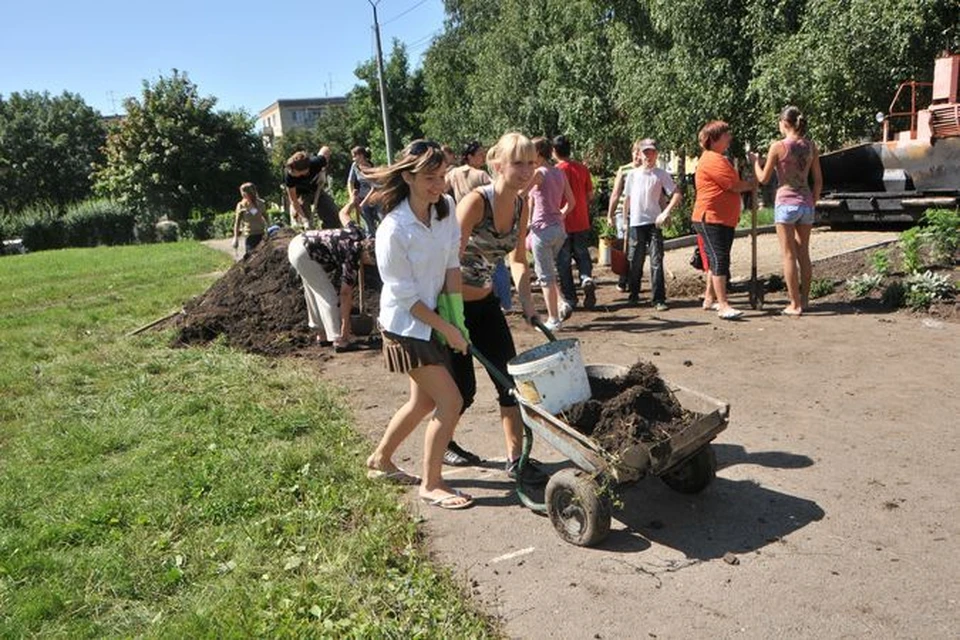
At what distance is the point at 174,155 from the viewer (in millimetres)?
47000

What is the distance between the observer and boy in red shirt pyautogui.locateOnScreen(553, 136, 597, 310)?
8.76 meters

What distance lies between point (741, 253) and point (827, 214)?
198 centimetres

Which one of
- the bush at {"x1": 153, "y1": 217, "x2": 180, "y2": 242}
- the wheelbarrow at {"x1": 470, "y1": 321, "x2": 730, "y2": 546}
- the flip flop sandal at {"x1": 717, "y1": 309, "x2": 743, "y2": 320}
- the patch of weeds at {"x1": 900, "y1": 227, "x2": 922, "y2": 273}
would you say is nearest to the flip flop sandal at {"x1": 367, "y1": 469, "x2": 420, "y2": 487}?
the wheelbarrow at {"x1": 470, "y1": 321, "x2": 730, "y2": 546}

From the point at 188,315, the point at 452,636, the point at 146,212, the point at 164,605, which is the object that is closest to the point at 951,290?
the point at 452,636

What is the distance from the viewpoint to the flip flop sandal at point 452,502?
13.5ft

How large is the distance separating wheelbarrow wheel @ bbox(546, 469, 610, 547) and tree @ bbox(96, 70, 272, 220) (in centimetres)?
4804

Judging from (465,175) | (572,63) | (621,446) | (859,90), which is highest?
(572,63)

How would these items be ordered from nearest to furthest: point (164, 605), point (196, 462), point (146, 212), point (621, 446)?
point (164, 605)
point (621, 446)
point (196, 462)
point (146, 212)

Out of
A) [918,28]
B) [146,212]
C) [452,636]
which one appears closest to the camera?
[452,636]

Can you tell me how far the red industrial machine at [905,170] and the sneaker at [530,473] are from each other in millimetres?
9792

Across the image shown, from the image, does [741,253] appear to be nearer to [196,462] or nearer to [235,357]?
[235,357]

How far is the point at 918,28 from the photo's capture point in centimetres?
1391

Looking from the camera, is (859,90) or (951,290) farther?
(859,90)

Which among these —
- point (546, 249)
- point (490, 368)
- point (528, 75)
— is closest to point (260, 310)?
point (546, 249)
